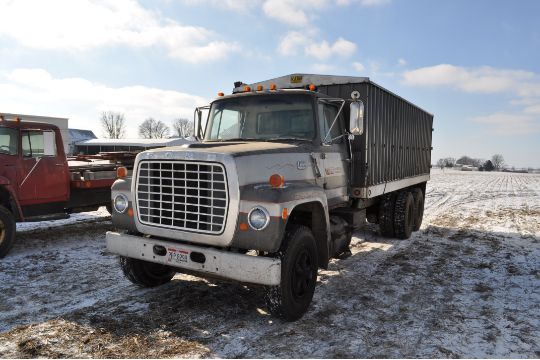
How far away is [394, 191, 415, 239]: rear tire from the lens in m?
8.67

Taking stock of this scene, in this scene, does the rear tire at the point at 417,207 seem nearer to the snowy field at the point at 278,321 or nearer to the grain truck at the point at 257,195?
the snowy field at the point at 278,321

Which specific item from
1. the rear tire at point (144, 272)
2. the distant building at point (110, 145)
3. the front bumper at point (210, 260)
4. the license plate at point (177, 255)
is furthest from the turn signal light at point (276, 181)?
the distant building at point (110, 145)

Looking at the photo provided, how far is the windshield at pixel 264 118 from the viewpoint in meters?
5.12

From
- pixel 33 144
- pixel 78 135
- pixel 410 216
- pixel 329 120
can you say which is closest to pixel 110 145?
pixel 78 135

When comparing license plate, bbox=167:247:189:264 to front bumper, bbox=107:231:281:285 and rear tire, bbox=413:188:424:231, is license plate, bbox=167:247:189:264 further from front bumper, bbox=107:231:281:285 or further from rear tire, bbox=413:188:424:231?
rear tire, bbox=413:188:424:231

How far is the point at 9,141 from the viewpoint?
7223 mm

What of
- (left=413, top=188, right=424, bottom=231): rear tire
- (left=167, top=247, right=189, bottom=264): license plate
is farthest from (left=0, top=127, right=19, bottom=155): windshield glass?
(left=413, top=188, right=424, bottom=231): rear tire

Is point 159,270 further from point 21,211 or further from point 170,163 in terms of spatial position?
point 21,211

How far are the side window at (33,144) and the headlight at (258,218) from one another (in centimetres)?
575

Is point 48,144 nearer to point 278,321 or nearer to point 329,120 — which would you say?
point 329,120

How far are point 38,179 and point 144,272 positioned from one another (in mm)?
3956

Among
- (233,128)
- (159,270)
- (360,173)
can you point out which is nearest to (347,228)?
(360,173)

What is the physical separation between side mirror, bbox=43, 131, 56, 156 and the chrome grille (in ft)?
14.4

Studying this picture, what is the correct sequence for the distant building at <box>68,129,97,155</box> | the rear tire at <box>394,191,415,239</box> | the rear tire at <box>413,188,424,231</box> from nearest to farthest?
the rear tire at <box>394,191,415,239</box> → the rear tire at <box>413,188,424,231</box> → the distant building at <box>68,129,97,155</box>
